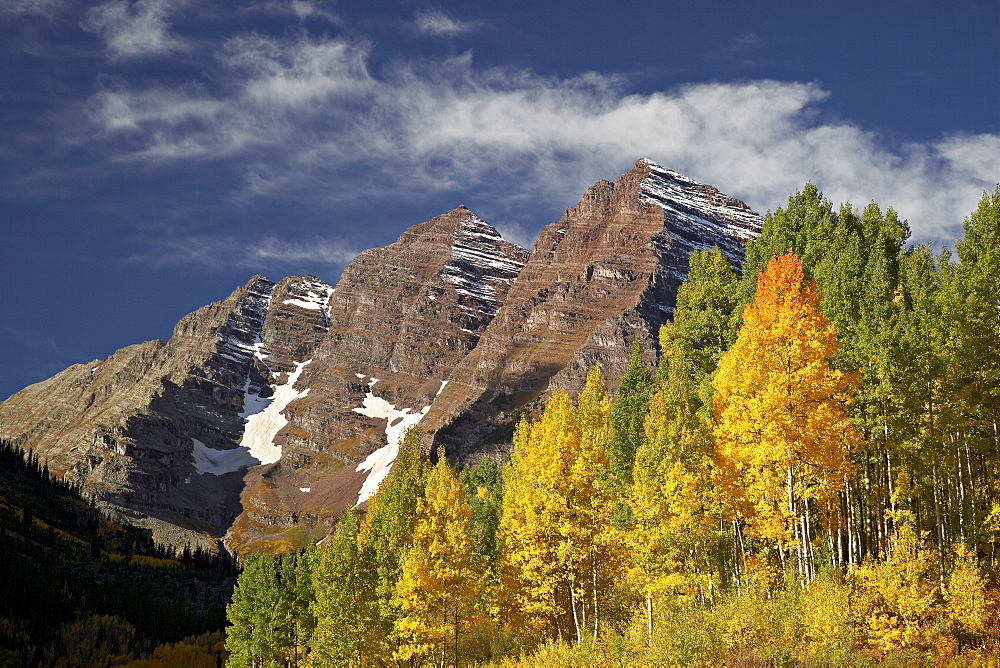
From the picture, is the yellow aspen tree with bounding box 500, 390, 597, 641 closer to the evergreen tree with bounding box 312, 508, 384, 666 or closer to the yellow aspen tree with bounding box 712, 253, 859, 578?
the evergreen tree with bounding box 312, 508, 384, 666

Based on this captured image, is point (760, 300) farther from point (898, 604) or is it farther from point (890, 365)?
point (898, 604)

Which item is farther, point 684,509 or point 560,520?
point 560,520

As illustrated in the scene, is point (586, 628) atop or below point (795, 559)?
below

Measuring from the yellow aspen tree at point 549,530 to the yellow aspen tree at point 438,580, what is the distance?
2.15 meters

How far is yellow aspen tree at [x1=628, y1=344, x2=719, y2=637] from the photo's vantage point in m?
29.1

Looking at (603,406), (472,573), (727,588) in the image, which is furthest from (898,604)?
(603,406)

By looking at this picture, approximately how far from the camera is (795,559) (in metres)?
30.8

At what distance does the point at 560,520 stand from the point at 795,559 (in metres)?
10.9

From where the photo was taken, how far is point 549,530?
3656 centimetres

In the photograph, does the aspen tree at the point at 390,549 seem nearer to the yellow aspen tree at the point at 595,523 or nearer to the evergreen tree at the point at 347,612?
the evergreen tree at the point at 347,612

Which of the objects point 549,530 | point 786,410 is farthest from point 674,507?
point 549,530

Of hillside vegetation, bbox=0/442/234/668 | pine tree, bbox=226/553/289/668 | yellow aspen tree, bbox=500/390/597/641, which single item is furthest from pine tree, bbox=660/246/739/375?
hillside vegetation, bbox=0/442/234/668

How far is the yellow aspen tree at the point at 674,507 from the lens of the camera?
29109mm

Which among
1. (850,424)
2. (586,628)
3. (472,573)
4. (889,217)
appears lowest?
(586,628)
